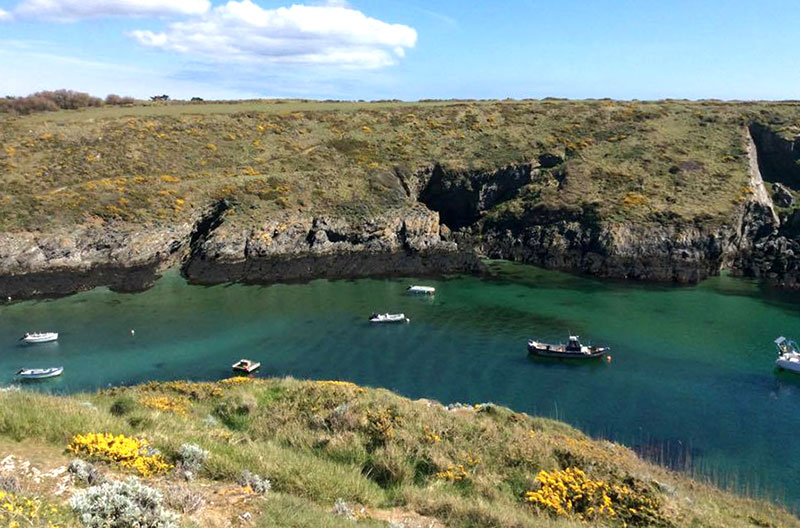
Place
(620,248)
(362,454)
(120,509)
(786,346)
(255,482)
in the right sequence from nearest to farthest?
(120,509) → (255,482) → (362,454) → (786,346) → (620,248)

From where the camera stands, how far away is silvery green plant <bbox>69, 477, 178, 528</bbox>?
8.58 m

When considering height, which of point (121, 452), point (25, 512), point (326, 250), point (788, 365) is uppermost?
point (25, 512)

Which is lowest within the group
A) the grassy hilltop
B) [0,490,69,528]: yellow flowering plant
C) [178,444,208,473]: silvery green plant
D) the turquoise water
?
the turquoise water

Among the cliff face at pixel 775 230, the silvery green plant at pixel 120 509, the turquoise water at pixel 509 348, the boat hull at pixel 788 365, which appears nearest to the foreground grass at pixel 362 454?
the silvery green plant at pixel 120 509

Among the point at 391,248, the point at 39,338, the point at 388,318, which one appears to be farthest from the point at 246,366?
the point at 391,248

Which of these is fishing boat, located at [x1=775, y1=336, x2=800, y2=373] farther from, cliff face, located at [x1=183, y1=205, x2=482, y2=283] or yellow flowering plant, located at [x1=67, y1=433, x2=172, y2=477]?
yellow flowering plant, located at [x1=67, y1=433, x2=172, y2=477]

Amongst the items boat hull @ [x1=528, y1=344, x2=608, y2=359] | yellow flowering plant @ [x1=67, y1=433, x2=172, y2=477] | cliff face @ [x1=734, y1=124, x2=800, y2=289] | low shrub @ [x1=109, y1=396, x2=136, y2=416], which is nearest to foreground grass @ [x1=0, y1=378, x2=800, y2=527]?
low shrub @ [x1=109, y1=396, x2=136, y2=416]

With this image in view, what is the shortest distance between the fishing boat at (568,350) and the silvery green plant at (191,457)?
33653mm

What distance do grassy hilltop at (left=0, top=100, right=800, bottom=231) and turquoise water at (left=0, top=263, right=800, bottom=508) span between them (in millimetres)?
16238

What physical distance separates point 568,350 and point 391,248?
34.7 meters

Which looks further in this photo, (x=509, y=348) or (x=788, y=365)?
(x=509, y=348)

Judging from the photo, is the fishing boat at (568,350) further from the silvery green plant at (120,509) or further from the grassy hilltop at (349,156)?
the silvery green plant at (120,509)

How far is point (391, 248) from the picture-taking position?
237 feet

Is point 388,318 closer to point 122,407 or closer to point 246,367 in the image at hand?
point 246,367
